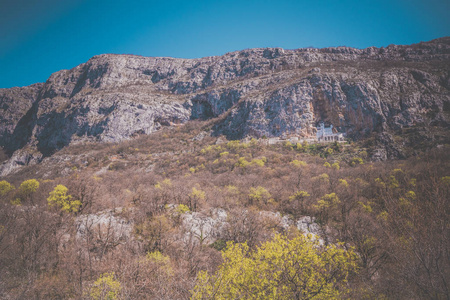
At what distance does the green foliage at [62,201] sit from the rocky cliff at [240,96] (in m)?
72.0

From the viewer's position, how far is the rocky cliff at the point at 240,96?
74500mm

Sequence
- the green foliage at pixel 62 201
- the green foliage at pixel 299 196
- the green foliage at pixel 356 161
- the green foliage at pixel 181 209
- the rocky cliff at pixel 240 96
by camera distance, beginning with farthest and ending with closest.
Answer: the rocky cliff at pixel 240 96, the green foliage at pixel 356 161, the green foliage at pixel 299 196, the green foliage at pixel 181 209, the green foliage at pixel 62 201

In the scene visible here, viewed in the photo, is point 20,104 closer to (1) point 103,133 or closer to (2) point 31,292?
(1) point 103,133

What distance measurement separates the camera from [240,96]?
11025 centimetres

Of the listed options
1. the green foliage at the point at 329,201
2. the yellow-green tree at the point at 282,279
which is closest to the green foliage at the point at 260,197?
the green foliage at the point at 329,201

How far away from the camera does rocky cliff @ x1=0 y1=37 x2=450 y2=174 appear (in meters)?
74.5

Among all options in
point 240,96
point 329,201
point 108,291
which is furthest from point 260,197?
point 240,96

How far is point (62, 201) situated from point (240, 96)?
101202 mm

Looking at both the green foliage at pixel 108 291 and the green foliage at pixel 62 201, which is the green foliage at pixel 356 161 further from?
the green foliage at pixel 62 201

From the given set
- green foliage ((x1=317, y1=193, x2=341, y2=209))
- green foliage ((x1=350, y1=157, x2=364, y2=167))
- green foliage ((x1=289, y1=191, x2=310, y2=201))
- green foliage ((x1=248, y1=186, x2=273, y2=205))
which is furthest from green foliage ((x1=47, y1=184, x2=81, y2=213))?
green foliage ((x1=350, y1=157, x2=364, y2=167))

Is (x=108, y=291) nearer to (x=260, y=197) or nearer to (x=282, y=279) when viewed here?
(x=282, y=279)

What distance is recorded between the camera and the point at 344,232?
61.6 ft

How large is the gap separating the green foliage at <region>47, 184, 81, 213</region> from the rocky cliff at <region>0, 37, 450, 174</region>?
236ft

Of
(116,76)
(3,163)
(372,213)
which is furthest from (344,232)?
(116,76)
